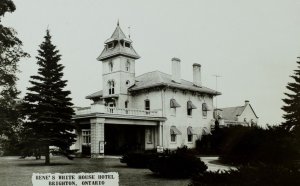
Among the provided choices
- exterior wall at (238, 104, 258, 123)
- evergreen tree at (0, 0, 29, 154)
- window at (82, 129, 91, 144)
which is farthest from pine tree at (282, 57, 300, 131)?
exterior wall at (238, 104, 258, 123)

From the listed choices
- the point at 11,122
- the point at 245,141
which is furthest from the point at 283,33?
the point at 11,122

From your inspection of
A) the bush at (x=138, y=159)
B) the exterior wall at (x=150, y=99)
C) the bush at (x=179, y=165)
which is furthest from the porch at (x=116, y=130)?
the bush at (x=179, y=165)

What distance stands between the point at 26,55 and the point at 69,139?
562cm

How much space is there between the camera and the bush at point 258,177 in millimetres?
7738

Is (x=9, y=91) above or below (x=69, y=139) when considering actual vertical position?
above

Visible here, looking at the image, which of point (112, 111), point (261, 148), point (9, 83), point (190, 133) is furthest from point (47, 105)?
point (190, 133)

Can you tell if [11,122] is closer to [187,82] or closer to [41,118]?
[41,118]

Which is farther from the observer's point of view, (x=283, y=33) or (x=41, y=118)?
(x=41, y=118)

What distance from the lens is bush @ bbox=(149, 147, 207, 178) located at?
14.7 metres

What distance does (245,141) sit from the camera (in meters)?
19.3

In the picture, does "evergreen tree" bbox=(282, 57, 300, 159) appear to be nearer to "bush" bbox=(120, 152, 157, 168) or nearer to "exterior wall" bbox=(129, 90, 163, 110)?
"bush" bbox=(120, 152, 157, 168)

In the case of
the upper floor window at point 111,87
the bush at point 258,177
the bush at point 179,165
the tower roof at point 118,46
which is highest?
the tower roof at point 118,46

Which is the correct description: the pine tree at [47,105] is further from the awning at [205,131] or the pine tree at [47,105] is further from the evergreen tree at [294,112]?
the awning at [205,131]

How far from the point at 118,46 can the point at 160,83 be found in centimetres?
520
